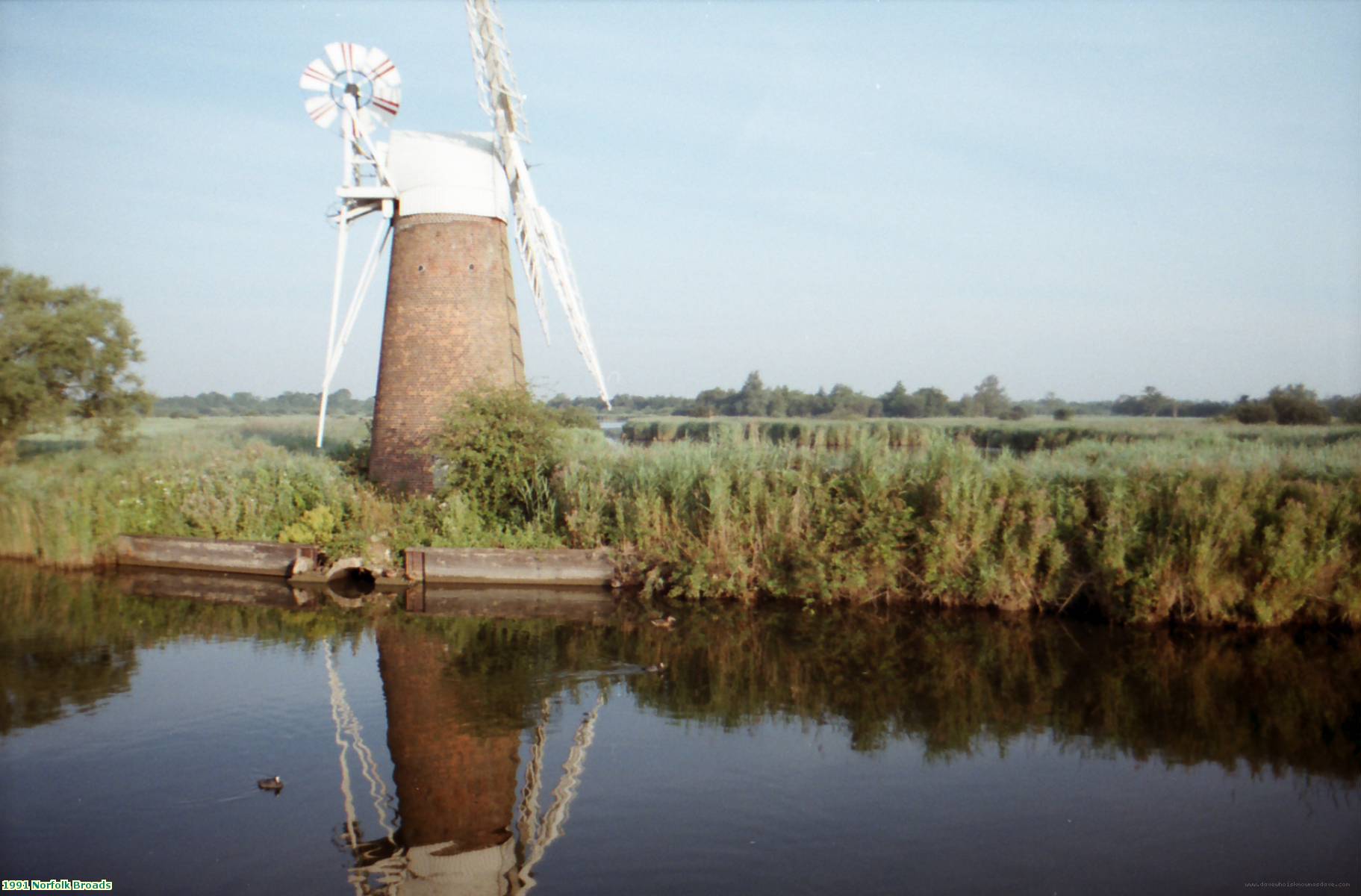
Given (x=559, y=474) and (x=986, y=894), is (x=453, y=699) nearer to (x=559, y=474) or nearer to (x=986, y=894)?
(x=986, y=894)

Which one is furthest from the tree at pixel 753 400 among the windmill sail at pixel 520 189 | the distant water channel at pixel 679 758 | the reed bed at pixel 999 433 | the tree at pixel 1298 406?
the distant water channel at pixel 679 758

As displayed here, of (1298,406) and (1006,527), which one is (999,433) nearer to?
(1298,406)

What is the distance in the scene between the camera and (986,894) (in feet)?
15.8

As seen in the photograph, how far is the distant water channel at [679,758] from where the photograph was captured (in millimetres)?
5129

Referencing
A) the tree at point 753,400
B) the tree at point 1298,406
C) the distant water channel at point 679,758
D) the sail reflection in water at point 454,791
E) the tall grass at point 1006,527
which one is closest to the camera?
the sail reflection in water at point 454,791

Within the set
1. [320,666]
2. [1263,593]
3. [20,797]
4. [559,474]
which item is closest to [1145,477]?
[1263,593]

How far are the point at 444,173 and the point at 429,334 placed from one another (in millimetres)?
2953

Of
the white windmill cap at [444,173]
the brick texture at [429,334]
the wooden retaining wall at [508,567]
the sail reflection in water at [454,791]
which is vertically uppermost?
the white windmill cap at [444,173]

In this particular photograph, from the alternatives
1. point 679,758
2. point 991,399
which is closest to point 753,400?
point 991,399

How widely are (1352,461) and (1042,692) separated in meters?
5.90

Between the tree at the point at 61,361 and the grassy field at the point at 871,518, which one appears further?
the tree at the point at 61,361

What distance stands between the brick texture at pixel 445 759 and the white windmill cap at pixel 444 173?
30.9ft

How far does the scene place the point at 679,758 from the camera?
21.9 feet

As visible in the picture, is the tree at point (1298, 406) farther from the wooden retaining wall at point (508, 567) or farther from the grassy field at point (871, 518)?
the wooden retaining wall at point (508, 567)
